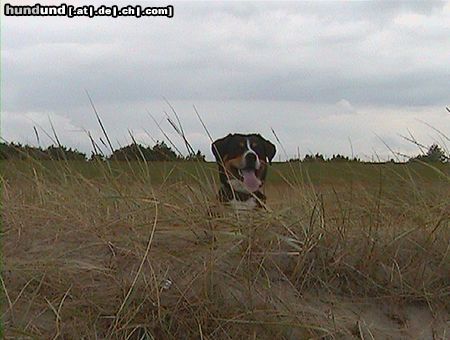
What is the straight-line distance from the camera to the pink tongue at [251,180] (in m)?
5.20

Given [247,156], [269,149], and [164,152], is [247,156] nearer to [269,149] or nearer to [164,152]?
[269,149]

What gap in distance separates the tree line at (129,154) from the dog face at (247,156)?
703mm

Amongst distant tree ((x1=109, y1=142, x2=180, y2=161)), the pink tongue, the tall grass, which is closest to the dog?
the pink tongue

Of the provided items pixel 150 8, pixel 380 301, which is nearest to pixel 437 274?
pixel 380 301

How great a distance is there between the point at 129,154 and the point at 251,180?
1348 mm

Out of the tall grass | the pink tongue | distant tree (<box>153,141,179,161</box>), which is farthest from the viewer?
the pink tongue

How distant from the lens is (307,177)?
4168 mm

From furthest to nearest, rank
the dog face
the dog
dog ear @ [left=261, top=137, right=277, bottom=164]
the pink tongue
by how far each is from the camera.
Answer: dog ear @ [left=261, top=137, right=277, bottom=164]
the dog face
the pink tongue
the dog

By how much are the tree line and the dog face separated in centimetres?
70

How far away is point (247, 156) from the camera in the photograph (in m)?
5.74

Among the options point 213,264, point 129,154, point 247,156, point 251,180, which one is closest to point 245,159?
point 247,156

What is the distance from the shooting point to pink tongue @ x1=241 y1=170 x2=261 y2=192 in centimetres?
520

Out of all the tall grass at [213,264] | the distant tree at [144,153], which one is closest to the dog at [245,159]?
the distant tree at [144,153]

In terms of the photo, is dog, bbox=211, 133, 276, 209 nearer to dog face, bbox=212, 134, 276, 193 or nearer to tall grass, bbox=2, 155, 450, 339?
dog face, bbox=212, 134, 276, 193
